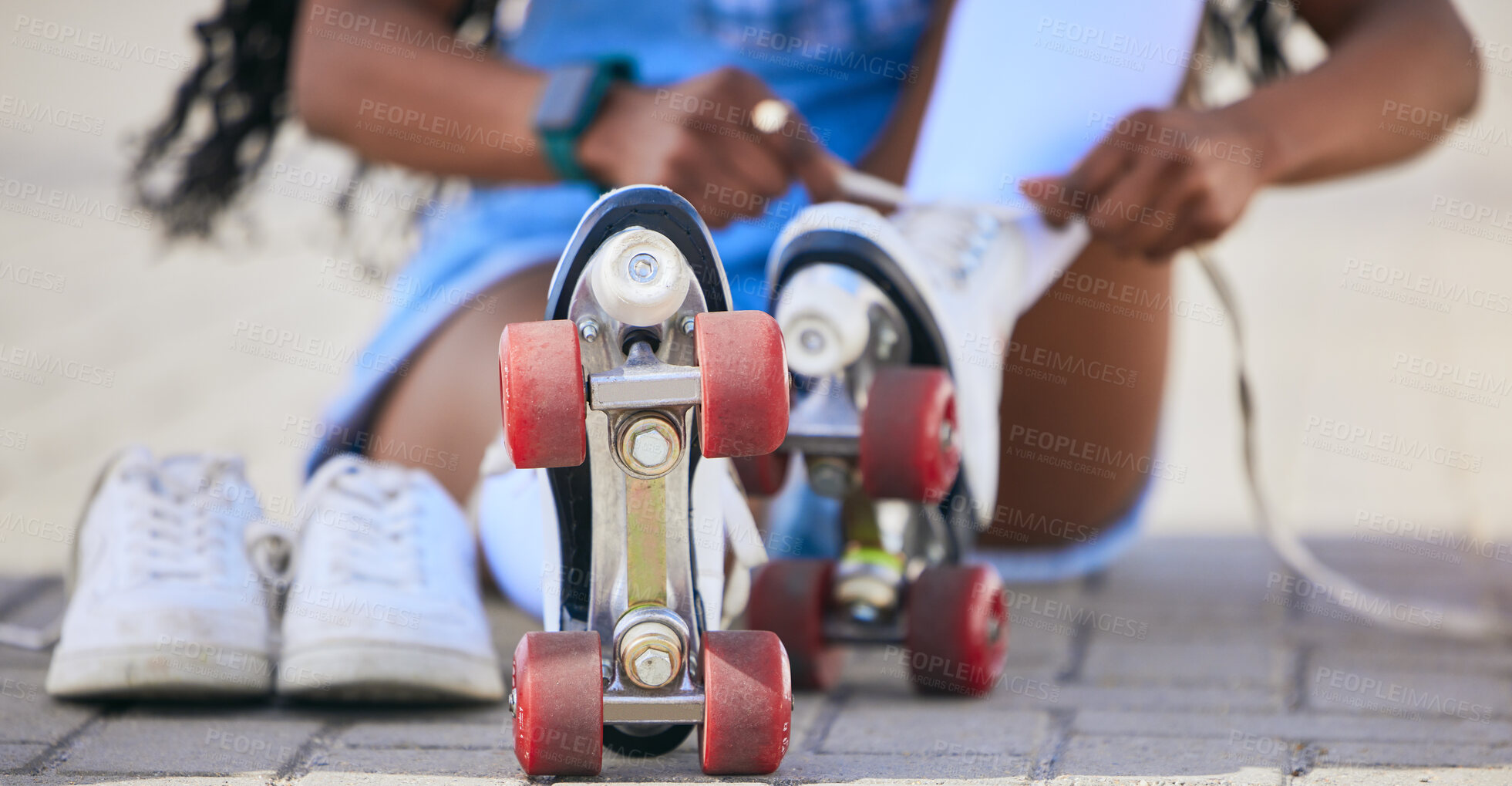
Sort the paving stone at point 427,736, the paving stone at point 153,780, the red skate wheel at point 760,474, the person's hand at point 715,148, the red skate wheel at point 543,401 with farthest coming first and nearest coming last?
the person's hand at point 715,148, the red skate wheel at point 760,474, the paving stone at point 427,736, the paving stone at point 153,780, the red skate wheel at point 543,401

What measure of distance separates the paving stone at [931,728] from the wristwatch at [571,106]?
2.30 feet

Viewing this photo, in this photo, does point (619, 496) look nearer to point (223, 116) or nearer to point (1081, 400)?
A: point (1081, 400)

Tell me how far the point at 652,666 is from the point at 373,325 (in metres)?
3.74

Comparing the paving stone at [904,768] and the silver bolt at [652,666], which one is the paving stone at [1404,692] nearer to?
the paving stone at [904,768]

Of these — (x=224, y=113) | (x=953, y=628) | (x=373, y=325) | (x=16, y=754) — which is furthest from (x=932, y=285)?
(x=373, y=325)

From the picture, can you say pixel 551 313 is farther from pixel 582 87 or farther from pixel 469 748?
pixel 582 87

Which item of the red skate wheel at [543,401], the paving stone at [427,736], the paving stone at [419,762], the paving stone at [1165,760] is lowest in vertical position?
the paving stone at [427,736]

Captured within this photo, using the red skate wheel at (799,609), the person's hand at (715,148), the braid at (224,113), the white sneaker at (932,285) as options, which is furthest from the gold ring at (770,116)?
the braid at (224,113)

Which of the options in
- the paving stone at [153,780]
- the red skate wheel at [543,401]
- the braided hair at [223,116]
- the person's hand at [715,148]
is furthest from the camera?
the braided hair at [223,116]

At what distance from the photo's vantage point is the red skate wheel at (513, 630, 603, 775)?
3.59ft

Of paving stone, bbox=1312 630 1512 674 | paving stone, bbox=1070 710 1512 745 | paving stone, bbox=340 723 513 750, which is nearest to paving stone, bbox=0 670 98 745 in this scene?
paving stone, bbox=340 723 513 750

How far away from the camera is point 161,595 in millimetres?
1410

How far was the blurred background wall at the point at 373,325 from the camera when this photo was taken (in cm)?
273

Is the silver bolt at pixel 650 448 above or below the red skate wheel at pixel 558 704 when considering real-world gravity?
above
